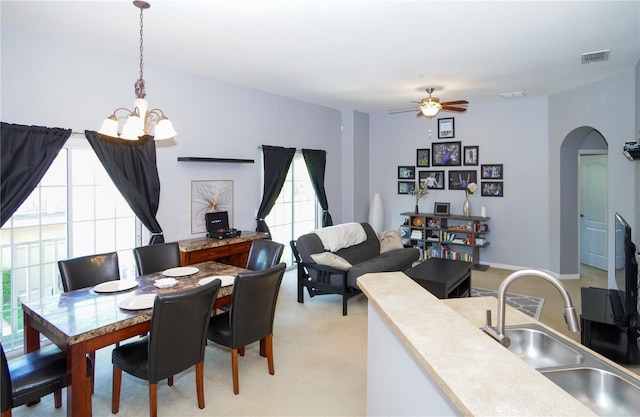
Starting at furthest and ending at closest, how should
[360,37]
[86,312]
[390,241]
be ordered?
[390,241] < [360,37] < [86,312]

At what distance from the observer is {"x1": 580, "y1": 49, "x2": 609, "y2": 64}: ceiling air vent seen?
4004 mm

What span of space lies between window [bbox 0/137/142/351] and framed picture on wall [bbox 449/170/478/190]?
5336 mm

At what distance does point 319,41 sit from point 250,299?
8.15 ft

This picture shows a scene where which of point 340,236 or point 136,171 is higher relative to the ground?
point 136,171

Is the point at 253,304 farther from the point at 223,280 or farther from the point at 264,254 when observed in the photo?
the point at 264,254

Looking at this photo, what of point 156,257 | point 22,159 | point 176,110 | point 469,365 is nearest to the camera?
point 469,365

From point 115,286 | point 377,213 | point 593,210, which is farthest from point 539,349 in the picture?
point 593,210

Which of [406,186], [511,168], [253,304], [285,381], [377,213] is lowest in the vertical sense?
[285,381]

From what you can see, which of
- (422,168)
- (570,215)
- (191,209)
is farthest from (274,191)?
(570,215)

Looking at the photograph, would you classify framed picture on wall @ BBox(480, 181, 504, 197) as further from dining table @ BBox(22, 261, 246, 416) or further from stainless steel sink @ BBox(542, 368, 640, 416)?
stainless steel sink @ BBox(542, 368, 640, 416)

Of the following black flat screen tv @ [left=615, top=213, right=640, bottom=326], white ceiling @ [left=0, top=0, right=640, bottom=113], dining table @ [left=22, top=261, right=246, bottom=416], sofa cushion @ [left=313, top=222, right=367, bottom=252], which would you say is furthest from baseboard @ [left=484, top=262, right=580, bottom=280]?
dining table @ [left=22, top=261, right=246, bottom=416]

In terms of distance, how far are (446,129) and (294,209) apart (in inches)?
127

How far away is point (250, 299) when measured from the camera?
9.28ft

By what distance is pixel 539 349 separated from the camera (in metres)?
Result: 1.69
